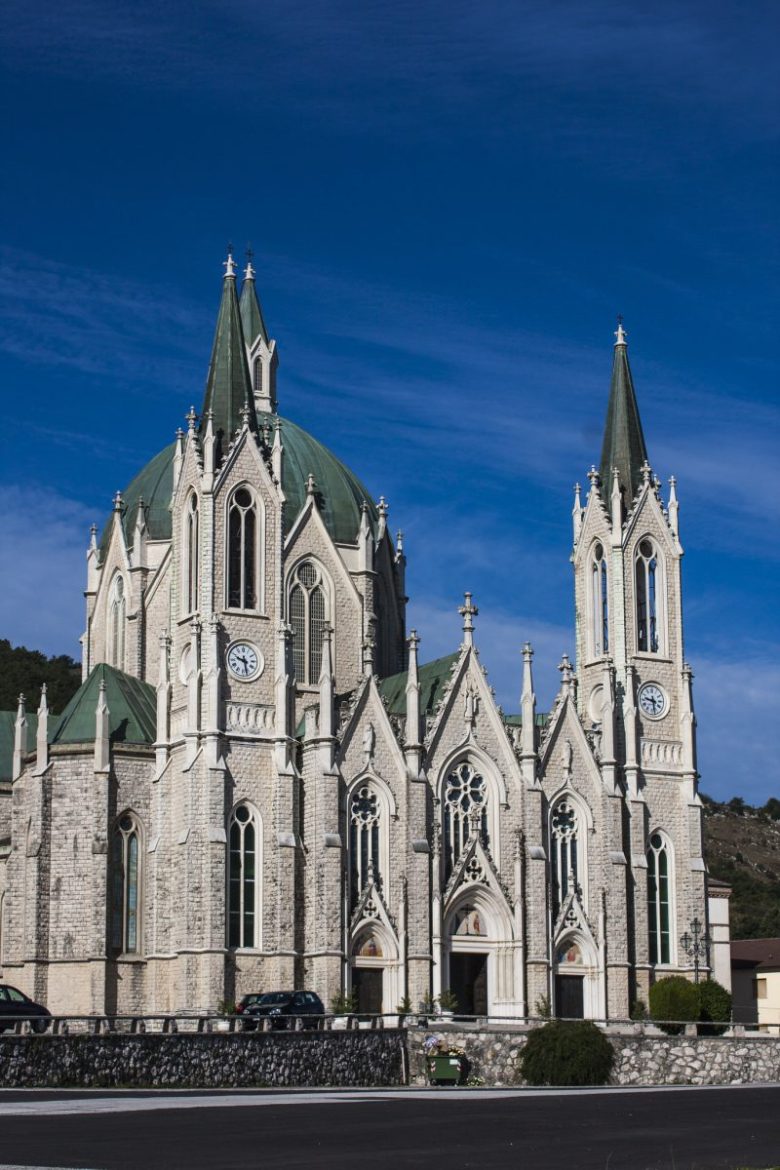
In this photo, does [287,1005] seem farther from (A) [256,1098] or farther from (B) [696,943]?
(B) [696,943]

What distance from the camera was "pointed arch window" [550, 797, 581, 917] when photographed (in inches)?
2660

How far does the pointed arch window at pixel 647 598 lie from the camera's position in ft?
236

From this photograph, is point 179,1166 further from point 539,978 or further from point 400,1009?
point 539,978

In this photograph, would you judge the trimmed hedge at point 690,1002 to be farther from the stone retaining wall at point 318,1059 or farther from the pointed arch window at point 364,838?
the stone retaining wall at point 318,1059

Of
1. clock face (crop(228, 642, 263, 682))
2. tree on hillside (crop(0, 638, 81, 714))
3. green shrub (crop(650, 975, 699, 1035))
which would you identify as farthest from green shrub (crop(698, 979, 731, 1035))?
tree on hillside (crop(0, 638, 81, 714))

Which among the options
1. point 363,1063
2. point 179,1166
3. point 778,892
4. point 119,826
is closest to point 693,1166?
point 179,1166

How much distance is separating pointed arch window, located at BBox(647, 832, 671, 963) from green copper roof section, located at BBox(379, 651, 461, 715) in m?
10.3

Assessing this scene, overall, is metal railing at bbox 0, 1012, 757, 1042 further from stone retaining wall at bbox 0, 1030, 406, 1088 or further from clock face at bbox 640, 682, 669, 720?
clock face at bbox 640, 682, 669, 720

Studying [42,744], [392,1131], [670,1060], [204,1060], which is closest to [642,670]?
[42,744]

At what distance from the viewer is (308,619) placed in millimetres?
70250

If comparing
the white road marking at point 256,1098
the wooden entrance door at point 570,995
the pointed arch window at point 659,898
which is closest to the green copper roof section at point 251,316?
the pointed arch window at point 659,898

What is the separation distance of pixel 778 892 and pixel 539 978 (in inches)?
2591

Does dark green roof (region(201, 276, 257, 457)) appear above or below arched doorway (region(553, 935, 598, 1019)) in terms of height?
above

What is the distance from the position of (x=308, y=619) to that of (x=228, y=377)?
1006 cm
